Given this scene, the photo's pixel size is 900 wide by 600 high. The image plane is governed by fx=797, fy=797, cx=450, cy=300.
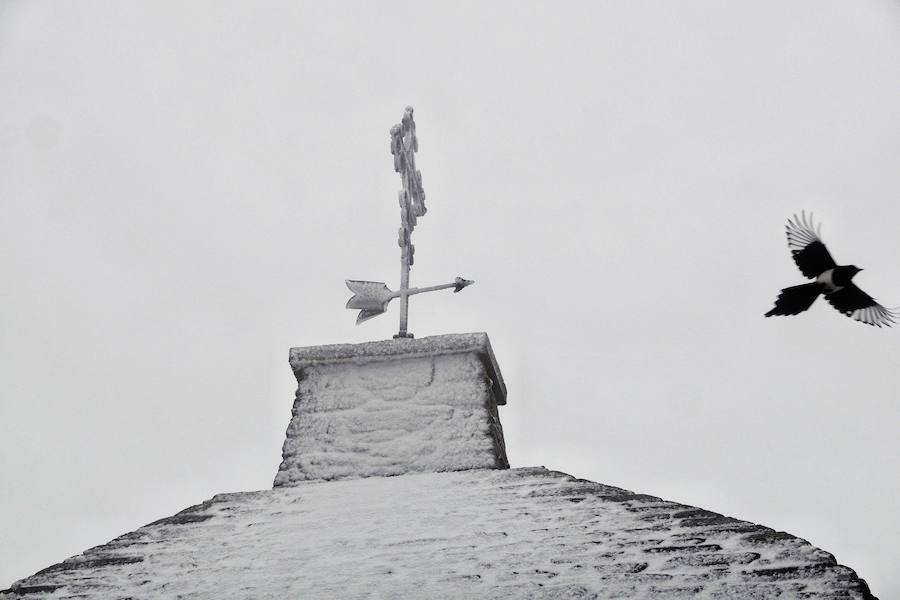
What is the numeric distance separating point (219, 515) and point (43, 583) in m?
0.73

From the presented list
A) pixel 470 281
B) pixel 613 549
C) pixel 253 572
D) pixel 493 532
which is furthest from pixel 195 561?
pixel 470 281

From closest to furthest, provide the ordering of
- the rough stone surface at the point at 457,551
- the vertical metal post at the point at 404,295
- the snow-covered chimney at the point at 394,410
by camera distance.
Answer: the rough stone surface at the point at 457,551
the snow-covered chimney at the point at 394,410
the vertical metal post at the point at 404,295

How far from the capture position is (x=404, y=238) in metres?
4.92

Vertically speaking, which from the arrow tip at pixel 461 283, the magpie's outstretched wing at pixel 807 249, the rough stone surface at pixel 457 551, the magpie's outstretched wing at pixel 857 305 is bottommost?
the rough stone surface at pixel 457 551

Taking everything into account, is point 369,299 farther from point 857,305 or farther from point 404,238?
point 857,305

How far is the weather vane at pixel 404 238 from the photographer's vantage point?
472 centimetres

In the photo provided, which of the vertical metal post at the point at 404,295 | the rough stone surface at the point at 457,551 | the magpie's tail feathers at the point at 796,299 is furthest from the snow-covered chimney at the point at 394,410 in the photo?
the magpie's tail feathers at the point at 796,299

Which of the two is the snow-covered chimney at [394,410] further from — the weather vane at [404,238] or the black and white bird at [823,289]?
the black and white bird at [823,289]

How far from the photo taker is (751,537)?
251cm

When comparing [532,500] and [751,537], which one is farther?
[532,500]

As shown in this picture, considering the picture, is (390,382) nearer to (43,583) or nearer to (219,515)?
(219,515)

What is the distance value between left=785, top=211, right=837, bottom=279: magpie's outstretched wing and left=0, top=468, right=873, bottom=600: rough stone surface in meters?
1.33

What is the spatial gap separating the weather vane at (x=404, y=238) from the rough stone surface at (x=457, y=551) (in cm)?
140

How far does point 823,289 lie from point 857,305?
19cm
